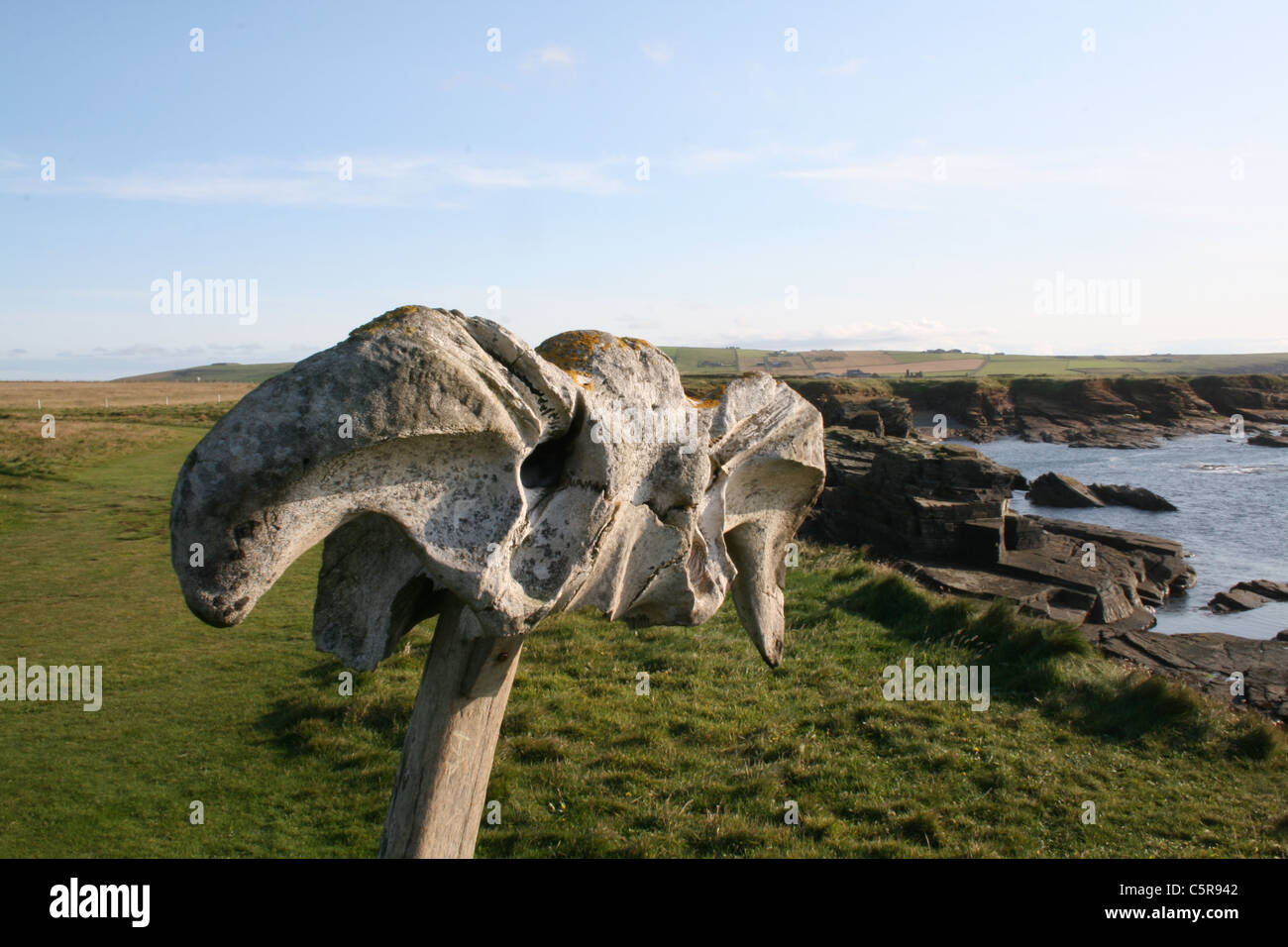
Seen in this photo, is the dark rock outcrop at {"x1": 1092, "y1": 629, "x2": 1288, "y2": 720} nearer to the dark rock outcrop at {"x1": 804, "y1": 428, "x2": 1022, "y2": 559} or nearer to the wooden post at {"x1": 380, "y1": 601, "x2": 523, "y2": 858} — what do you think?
the dark rock outcrop at {"x1": 804, "y1": 428, "x2": 1022, "y2": 559}

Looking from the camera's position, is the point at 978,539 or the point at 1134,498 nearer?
the point at 978,539

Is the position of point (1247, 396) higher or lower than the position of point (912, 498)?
higher

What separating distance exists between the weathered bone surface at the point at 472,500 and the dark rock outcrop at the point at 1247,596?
27059mm

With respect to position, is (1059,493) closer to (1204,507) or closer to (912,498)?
(1204,507)

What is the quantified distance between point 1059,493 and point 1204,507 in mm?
8352

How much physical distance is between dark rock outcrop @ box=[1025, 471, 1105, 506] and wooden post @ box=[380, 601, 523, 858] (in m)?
45.7

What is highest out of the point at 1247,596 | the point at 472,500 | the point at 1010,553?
the point at 472,500

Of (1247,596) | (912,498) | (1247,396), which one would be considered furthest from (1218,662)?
(1247,396)

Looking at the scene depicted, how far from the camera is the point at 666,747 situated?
9.70 metres

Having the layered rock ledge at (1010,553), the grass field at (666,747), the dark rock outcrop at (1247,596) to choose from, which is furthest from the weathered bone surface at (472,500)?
the dark rock outcrop at (1247,596)

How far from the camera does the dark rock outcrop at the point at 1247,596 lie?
25688mm

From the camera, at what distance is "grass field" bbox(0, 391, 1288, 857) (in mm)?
7949

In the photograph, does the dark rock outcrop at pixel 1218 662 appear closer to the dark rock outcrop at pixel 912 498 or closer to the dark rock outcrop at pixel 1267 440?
the dark rock outcrop at pixel 912 498
